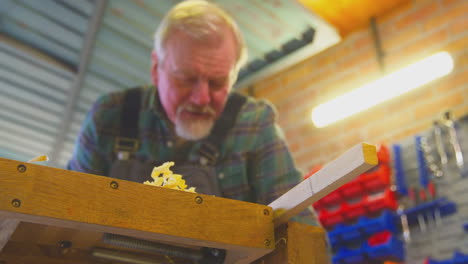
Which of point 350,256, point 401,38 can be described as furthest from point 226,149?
point 401,38

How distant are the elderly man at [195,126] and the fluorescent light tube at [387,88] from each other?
131 centimetres

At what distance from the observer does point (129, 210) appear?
703mm

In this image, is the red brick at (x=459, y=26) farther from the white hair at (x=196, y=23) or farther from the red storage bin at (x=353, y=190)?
the white hair at (x=196, y=23)

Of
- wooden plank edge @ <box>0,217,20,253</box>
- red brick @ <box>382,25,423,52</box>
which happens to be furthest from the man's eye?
red brick @ <box>382,25,423,52</box>

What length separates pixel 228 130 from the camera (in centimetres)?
171

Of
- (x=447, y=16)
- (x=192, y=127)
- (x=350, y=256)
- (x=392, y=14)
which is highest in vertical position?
(x=392, y=14)

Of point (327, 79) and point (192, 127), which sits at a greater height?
point (327, 79)

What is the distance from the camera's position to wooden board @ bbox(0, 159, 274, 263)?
0.66m

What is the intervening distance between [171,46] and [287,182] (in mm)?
646

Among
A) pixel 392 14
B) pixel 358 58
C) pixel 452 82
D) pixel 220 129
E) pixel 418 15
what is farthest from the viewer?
pixel 358 58

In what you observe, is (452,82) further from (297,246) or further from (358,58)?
(297,246)

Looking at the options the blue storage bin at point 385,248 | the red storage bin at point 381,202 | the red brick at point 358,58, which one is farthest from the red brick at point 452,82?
the blue storage bin at point 385,248

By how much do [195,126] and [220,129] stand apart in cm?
13

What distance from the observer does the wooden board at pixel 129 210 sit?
656 millimetres
